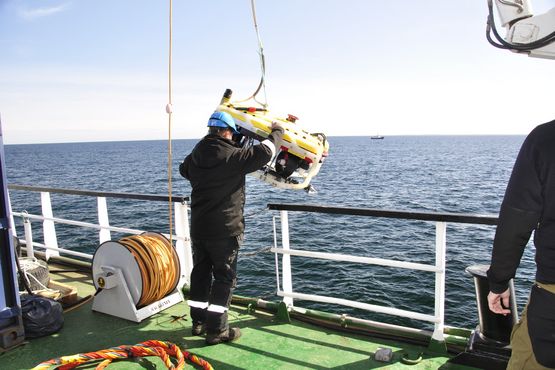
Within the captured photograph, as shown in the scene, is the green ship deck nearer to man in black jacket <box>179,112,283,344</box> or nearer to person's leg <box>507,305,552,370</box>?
man in black jacket <box>179,112,283,344</box>

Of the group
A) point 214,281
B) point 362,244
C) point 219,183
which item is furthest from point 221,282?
point 362,244

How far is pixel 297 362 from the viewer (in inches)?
132

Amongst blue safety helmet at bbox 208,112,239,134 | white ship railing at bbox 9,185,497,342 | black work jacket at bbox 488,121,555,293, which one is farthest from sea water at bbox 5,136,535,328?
black work jacket at bbox 488,121,555,293

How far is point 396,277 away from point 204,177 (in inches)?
395

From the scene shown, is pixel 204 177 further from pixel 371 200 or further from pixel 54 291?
pixel 371 200

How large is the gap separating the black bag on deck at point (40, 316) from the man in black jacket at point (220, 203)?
1334 millimetres

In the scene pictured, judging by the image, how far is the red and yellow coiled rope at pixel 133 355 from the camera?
10.5 ft

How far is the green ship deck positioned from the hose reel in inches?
5.3

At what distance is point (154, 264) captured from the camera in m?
4.06

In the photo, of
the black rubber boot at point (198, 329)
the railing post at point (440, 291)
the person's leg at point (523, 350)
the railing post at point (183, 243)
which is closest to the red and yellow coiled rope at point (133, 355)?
the black rubber boot at point (198, 329)

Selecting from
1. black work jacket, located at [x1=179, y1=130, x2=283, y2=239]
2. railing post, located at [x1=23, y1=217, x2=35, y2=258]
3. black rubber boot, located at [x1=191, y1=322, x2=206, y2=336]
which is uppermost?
black work jacket, located at [x1=179, y1=130, x2=283, y2=239]

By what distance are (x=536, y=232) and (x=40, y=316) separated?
13.2ft

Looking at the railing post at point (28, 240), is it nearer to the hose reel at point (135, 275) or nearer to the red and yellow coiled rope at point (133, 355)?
the hose reel at point (135, 275)

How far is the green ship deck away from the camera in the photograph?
11.0 feet
